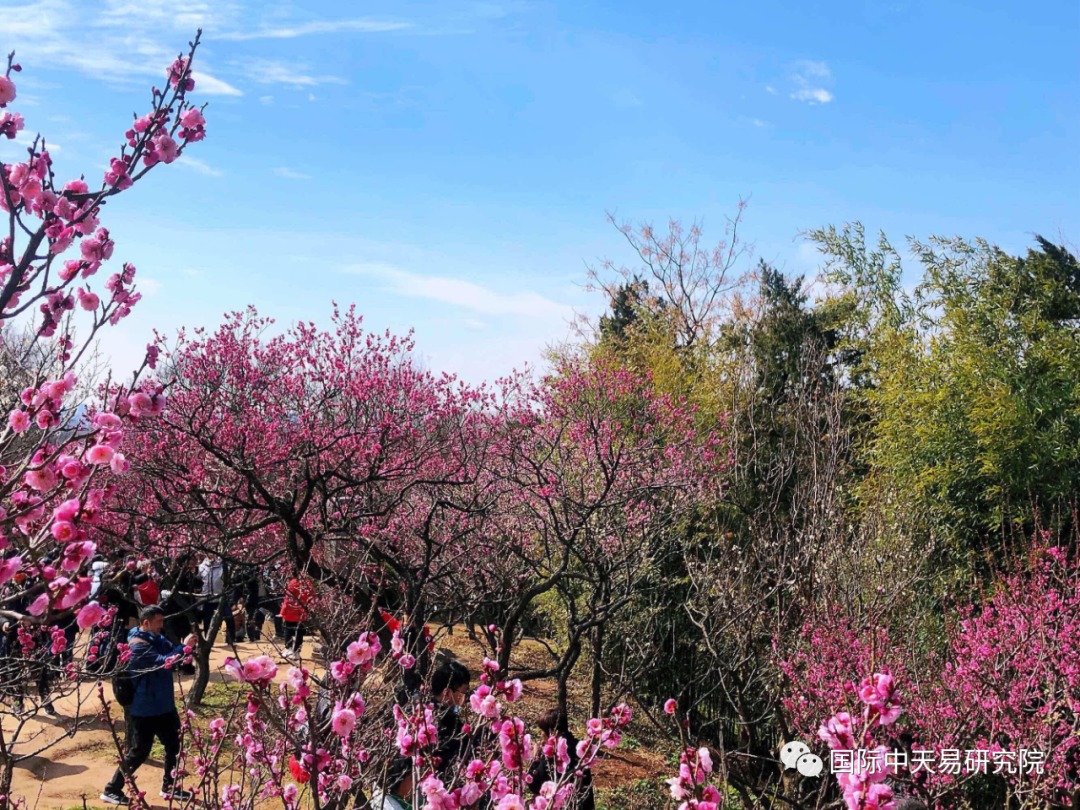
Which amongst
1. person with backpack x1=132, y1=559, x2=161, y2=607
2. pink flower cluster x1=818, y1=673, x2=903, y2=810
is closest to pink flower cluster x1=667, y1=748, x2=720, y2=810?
pink flower cluster x1=818, y1=673, x2=903, y2=810

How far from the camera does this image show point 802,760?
4.29 metres

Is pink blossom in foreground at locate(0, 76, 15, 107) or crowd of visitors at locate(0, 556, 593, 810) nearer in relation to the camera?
pink blossom in foreground at locate(0, 76, 15, 107)

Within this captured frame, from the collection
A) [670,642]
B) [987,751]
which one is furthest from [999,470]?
[987,751]

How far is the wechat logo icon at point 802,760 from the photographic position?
13.5 ft

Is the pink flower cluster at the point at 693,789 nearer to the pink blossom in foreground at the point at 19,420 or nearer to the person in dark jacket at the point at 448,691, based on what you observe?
the pink blossom in foreground at the point at 19,420

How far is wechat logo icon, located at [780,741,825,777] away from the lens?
4111 mm

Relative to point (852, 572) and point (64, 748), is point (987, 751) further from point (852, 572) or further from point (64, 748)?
point (64, 748)

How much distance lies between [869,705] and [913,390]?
8.06m

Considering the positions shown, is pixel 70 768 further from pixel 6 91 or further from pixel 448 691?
pixel 6 91

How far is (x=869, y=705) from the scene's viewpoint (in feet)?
6.65

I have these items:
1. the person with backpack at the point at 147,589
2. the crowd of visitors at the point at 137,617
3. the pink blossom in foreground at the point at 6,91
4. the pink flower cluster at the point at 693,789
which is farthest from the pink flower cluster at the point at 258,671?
the person with backpack at the point at 147,589

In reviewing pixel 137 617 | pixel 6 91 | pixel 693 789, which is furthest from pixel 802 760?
pixel 137 617

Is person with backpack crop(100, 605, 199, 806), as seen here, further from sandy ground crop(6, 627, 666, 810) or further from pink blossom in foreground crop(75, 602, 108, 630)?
pink blossom in foreground crop(75, 602, 108, 630)

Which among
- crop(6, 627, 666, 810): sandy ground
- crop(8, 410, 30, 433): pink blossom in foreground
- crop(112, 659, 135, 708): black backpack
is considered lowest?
crop(6, 627, 666, 810): sandy ground
